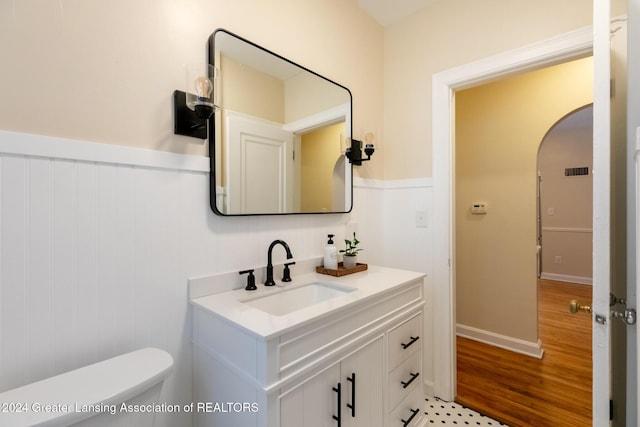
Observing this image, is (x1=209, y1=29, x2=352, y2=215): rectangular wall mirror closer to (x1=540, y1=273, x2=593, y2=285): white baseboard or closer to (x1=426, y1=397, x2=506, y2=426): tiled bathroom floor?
(x1=426, y1=397, x2=506, y2=426): tiled bathroom floor

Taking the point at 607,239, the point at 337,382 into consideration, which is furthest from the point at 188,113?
the point at 607,239

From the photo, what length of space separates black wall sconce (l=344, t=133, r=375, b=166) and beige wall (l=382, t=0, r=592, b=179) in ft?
1.09

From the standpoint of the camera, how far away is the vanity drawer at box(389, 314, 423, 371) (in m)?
1.37

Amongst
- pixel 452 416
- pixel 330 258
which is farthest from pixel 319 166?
pixel 452 416

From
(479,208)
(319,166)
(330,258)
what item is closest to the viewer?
(330,258)

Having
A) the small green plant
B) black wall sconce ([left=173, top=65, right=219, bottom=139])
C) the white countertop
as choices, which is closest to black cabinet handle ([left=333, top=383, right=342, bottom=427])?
the white countertop

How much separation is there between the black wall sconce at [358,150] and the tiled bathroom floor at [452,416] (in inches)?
63.6

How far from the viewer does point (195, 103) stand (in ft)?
3.62

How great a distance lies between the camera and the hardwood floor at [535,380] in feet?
5.75

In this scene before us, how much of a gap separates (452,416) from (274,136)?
6.35 feet

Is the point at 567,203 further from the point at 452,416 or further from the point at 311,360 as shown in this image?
the point at 311,360

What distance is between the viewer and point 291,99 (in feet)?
5.12

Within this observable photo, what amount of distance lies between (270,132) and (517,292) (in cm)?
253

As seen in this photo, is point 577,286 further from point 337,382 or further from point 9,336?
point 9,336
